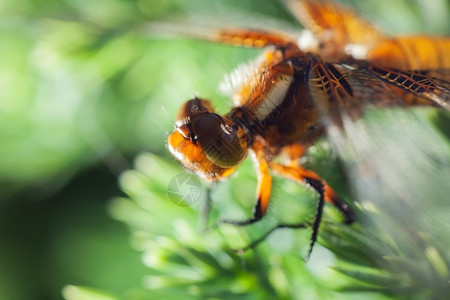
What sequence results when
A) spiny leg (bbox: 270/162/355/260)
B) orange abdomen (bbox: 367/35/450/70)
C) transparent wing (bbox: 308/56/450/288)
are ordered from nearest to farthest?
transparent wing (bbox: 308/56/450/288) < spiny leg (bbox: 270/162/355/260) < orange abdomen (bbox: 367/35/450/70)

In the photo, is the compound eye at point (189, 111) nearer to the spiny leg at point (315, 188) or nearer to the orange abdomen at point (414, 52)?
the spiny leg at point (315, 188)

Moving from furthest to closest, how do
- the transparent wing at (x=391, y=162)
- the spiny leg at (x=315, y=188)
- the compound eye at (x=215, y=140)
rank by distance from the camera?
the compound eye at (x=215, y=140) < the spiny leg at (x=315, y=188) < the transparent wing at (x=391, y=162)

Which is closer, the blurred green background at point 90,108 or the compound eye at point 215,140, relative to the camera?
the compound eye at point 215,140

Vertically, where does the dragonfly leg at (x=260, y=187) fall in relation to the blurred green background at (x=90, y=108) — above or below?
below

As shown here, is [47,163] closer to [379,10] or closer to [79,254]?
[79,254]

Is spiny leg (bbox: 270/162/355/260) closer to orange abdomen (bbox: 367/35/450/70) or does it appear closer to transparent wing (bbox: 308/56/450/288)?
transparent wing (bbox: 308/56/450/288)

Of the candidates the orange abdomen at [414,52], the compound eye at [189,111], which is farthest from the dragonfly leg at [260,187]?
the orange abdomen at [414,52]

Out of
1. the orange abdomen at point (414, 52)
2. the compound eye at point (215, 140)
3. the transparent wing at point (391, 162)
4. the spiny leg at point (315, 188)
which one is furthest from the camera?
the orange abdomen at point (414, 52)

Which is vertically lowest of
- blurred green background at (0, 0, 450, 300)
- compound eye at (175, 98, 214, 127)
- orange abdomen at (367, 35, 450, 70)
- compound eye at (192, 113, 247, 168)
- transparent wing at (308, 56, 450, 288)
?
transparent wing at (308, 56, 450, 288)

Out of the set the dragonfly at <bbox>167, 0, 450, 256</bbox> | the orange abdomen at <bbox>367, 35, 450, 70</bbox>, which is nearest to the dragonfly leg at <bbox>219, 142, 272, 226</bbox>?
the dragonfly at <bbox>167, 0, 450, 256</bbox>
